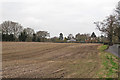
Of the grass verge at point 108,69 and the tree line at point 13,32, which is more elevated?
the tree line at point 13,32

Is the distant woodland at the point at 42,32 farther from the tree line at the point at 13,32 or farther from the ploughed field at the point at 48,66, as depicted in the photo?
the ploughed field at the point at 48,66

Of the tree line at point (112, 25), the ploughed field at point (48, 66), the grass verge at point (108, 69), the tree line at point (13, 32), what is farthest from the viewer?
the tree line at point (13, 32)

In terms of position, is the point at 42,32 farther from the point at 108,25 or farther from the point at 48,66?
the point at 48,66

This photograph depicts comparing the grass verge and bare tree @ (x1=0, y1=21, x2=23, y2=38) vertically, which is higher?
bare tree @ (x1=0, y1=21, x2=23, y2=38)

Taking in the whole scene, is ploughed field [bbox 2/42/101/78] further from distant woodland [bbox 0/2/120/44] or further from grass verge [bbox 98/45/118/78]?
distant woodland [bbox 0/2/120/44]

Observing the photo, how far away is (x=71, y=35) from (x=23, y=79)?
11752 centimetres

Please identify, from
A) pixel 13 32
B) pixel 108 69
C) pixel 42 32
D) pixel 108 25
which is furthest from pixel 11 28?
pixel 108 69

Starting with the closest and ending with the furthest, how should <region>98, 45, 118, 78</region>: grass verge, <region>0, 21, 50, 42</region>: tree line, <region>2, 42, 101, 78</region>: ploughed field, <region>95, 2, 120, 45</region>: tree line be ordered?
<region>2, 42, 101, 78</region>: ploughed field, <region>98, 45, 118, 78</region>: grass verge, <region>95, 2, 120, 45</region>: tree line, <region>0, 21, 50, 42</region>: tree line

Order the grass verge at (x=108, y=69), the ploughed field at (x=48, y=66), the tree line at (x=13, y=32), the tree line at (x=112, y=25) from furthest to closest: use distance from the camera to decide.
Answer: the tree line at (x=13, y=32), the tree line at (x=112, y=25), the grass verge at (x=108, y=69), the ploughed field at (x=48, y=66)

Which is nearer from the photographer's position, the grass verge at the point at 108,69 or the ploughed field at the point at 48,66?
the ploughed field at the point at 48,66

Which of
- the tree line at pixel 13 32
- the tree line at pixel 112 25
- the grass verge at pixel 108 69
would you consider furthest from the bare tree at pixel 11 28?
the grass verge at pixel 108 69

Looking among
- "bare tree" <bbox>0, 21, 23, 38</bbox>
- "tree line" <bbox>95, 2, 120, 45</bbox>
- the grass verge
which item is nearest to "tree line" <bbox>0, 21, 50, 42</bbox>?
"bare tree" <bbox>0, 21, 23, 38</bbox>

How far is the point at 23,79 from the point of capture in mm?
6055

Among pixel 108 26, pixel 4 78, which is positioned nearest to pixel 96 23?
pixel 108 26
